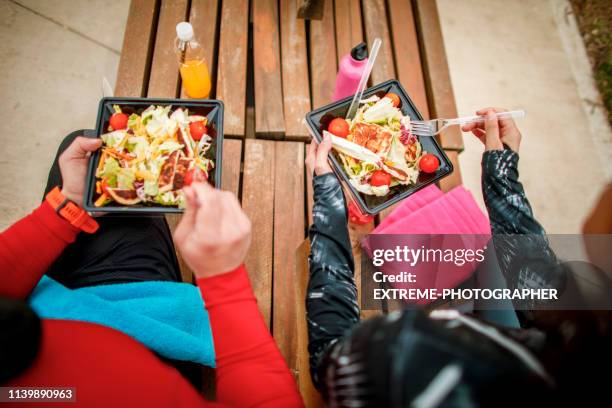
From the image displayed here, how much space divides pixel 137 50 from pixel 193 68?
304mm

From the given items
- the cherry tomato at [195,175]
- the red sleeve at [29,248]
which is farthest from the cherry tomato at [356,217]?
the red sleeve at [29,248]

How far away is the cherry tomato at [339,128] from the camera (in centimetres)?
107

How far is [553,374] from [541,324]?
352 millimetres

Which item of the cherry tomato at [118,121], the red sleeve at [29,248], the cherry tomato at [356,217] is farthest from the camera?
the cherry tomato at [356,217]

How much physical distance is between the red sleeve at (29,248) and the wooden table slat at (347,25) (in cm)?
118

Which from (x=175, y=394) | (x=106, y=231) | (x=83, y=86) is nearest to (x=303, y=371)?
(x=175, y=394)

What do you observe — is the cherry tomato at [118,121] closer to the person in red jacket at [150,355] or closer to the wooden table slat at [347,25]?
the person in red jacket at [150,355]

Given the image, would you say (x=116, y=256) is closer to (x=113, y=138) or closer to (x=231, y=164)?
(x=113, y=138)

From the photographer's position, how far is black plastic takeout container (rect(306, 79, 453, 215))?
101cm

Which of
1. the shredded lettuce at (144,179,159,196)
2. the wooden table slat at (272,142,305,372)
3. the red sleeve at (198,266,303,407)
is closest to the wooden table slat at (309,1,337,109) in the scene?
the wooden table slat at (272,142,305,372)

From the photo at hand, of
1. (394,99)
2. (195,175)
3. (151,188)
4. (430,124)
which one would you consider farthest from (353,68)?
(151,188)

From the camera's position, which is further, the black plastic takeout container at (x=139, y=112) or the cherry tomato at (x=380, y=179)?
the cherry tomato at (x=380, y=179)

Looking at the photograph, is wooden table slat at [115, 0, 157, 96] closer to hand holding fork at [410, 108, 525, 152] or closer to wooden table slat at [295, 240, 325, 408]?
wooden table slat at [295, 240, 325, 408]

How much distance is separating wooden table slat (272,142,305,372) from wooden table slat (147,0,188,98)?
1.56ft
